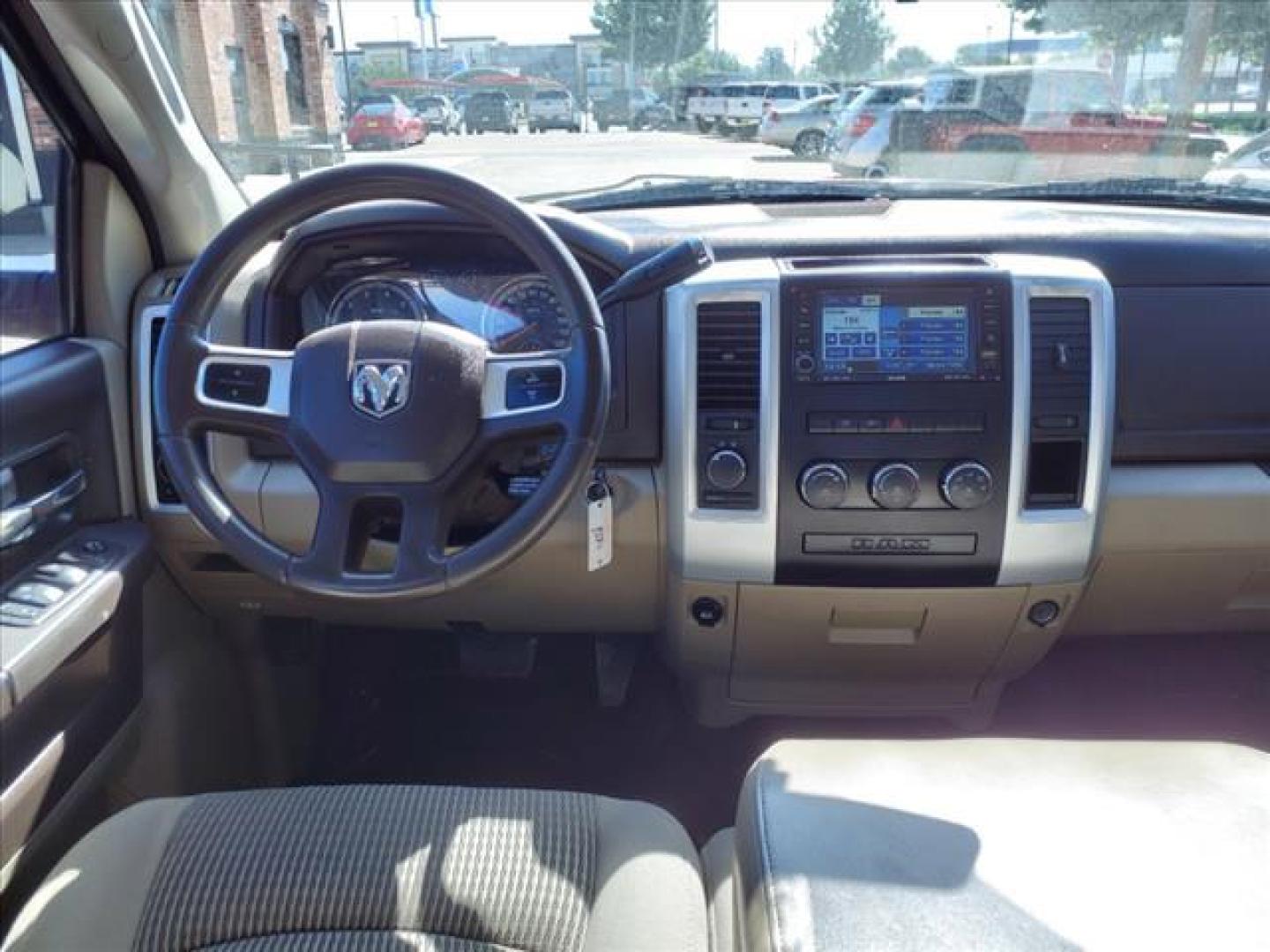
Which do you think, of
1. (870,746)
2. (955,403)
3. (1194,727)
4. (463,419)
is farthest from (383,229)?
(1194,727)

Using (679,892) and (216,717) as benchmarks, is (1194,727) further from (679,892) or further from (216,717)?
(216,717)

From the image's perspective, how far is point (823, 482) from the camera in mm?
1934

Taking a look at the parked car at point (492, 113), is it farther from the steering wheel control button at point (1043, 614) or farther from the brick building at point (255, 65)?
the steering wheel control button at point (1043, 614)

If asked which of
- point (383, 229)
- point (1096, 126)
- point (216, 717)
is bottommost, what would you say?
point (216, 717)

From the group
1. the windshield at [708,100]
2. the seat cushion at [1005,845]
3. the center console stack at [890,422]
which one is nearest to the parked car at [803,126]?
the windshield at [708,100]

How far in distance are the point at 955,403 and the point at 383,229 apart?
42.7 inches

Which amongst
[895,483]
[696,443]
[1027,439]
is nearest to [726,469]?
[696,443]

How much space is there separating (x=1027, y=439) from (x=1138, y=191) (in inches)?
31.0

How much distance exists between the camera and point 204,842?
146 cm

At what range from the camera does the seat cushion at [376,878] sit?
1337 mm

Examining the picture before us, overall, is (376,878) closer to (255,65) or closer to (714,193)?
(714,193)

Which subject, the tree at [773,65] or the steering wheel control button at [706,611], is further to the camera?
the tree at [773,65]

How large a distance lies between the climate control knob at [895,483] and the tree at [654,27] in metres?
1.10

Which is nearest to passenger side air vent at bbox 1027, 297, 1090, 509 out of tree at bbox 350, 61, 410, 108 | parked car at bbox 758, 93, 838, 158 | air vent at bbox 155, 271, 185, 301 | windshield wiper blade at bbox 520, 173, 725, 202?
windshield wiper blade at bbox 520, 173, 725, 202
